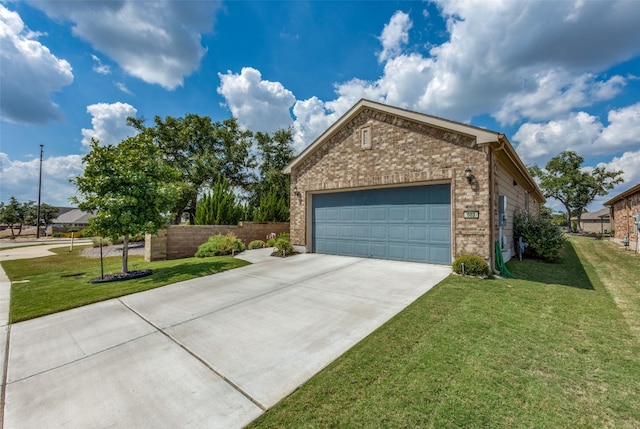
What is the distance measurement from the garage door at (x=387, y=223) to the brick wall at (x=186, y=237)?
4.31m

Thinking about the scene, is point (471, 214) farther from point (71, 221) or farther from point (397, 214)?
point (71, 221)

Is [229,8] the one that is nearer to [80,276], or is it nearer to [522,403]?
[80,276]

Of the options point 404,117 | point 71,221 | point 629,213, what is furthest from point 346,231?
point 71,221

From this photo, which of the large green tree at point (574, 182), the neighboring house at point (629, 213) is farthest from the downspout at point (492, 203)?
the large green tree at point (574, 182)

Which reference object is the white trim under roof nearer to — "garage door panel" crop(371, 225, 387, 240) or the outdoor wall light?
the outdoor wall light

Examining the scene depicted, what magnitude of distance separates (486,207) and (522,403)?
581cm

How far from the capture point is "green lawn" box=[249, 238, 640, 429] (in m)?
2.20

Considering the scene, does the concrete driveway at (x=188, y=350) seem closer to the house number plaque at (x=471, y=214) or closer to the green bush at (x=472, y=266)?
the green bush at (x=472, y=266)

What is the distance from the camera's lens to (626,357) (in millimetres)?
3100

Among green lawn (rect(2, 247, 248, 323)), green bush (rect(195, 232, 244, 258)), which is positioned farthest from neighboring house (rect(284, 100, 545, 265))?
green lawn (rect(2, 247, 248, 323))

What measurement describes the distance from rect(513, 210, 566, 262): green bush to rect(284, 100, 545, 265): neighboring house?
29.1 inches

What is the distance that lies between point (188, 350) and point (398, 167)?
7.57m

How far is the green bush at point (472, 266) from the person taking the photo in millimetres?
6789

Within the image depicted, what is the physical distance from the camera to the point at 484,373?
2.77 m
